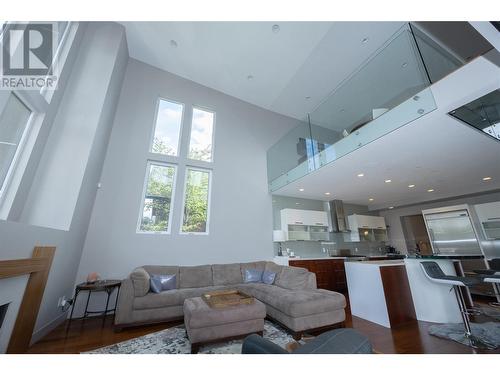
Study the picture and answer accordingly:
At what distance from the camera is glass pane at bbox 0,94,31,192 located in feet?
7.30

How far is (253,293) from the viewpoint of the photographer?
3.67m

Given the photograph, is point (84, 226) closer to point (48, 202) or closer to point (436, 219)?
point (48, 202)

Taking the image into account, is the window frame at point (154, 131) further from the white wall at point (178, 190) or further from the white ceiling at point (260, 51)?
the white ceiling at point (260, 51)

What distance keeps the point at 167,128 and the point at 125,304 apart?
3.92m

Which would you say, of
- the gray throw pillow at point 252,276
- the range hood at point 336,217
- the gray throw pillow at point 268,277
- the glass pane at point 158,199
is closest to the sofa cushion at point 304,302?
the gray throw pillow at point 268,277

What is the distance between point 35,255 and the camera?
219 centimetres

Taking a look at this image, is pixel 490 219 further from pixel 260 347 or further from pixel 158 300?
pixel 158 300

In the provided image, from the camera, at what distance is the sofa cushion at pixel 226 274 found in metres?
4.06

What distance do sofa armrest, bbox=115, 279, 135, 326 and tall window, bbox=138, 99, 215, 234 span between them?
4.62 ft

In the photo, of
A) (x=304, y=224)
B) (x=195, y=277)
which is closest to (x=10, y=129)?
(x=195, y=277)

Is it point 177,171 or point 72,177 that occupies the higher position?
point 177,171

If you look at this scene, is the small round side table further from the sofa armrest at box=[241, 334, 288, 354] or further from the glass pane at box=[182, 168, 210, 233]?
the sofa armrest at box=[241, 334, 288, 354]

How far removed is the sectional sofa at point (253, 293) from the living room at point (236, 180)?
0.09 ft

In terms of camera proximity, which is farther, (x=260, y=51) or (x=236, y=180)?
(x=236, y=180)
